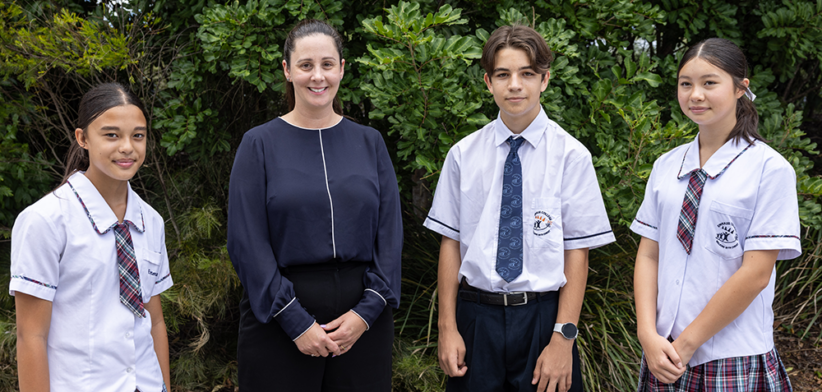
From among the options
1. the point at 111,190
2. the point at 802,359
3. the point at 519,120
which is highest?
the point at 519,120

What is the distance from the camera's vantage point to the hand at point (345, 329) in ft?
6.50

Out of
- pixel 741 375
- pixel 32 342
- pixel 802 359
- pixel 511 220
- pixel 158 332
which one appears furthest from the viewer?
pixel 802 359

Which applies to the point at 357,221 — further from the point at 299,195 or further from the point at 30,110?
the point at 30,110

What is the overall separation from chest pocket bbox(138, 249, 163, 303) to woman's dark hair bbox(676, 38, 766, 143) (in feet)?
5.95

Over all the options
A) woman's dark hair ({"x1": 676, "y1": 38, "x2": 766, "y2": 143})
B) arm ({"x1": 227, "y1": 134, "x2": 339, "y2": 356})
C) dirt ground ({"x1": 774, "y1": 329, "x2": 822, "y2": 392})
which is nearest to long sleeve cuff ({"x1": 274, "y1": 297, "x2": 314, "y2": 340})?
arm ({"x1": 227, "y1": 134, "x2": 339, "y2": 356})

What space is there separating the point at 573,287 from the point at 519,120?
0.63 m

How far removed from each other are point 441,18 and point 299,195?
3.78 feet

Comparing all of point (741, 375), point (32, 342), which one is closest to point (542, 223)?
point (741, 375)

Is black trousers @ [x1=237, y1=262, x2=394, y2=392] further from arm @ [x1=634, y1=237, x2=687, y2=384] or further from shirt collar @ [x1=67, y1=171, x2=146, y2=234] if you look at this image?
arm @ [x1=634, y1=237, x2=687, y2=384]

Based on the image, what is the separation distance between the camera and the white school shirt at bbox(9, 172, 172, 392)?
1567 mm

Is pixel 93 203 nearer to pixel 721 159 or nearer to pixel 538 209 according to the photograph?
pixel 538 209

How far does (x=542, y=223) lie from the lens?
2.10m

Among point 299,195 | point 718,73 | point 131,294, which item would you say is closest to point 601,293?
point 718,73

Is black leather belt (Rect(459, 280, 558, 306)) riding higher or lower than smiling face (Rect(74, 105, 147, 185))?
lower
